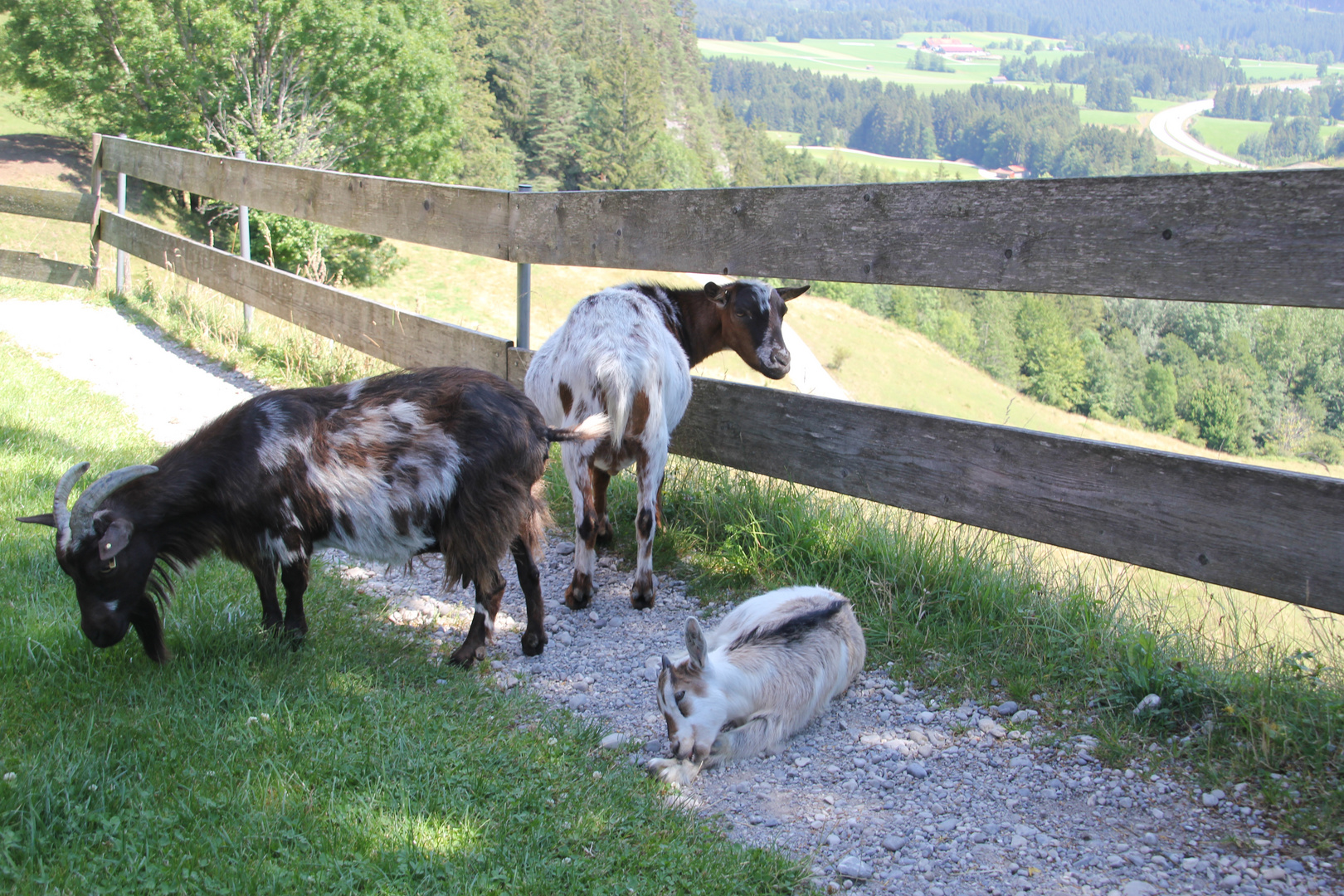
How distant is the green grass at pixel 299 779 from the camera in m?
2.30

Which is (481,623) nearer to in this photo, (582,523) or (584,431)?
(582,523)

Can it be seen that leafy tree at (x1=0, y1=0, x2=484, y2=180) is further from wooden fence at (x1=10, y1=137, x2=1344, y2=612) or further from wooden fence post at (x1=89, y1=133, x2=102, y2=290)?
wooden fence at (x1=10, y1=137, x2=1344, y2=612)

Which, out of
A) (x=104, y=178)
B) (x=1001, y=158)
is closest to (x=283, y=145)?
(x=104, y=178)

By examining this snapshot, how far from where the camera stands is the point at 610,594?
14.8 feet

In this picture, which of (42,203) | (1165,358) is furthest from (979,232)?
(1165,358)

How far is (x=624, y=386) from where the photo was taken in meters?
4.05

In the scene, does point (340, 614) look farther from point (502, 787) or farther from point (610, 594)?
point (502, 787)

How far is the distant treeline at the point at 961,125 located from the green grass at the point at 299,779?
10805cm

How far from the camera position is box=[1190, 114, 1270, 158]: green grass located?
421 ft

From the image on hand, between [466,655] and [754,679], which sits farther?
[466,655]

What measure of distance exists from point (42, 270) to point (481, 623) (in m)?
11.4

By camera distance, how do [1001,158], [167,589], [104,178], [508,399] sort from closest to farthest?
[167,589] < [508,399] < [104,178] < [1001,158]

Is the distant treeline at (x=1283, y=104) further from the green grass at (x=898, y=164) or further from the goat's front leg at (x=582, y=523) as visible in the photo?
the goat's front leg at (x=582, y=523)

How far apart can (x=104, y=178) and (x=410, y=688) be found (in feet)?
40.1
